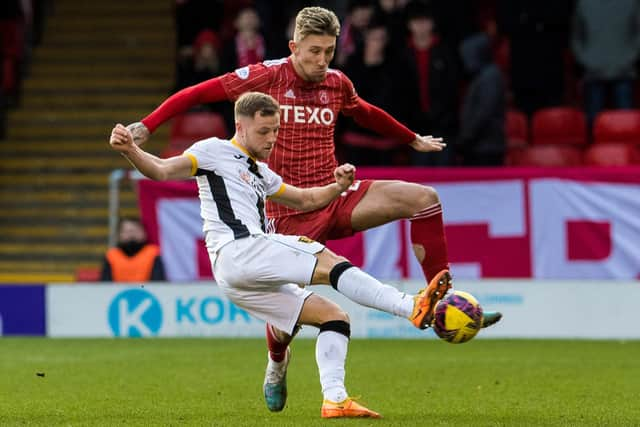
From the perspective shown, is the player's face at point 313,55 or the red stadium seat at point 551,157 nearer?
the player's face at point 313,55

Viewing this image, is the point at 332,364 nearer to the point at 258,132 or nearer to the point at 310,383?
the point at 258,132

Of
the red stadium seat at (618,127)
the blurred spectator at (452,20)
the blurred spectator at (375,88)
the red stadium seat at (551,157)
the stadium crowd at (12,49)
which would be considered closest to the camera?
Answer: the blurred spectator at (375,88)

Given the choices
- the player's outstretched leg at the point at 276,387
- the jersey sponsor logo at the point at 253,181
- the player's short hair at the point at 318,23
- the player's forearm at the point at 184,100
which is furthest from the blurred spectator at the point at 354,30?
the jersey sponsor logo at the point at 253,181

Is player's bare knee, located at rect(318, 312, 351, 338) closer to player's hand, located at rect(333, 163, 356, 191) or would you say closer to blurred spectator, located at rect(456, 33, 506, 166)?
player's hand, located at rect(333, 163, 356, 191)

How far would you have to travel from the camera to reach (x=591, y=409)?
7309 millimetres

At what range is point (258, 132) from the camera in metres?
6.75

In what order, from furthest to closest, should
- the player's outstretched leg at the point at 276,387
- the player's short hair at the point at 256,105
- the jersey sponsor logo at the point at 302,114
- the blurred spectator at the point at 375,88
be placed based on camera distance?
the blurred spectator at the point at 375,88
the jersey sponsor logo at the point at 302,114
the player's outstretched leg at the point at 276,387
the player's short hair at the point at 256,105

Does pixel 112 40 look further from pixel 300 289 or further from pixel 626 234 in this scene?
pixel 300 289

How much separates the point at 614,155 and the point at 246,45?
4.18 m

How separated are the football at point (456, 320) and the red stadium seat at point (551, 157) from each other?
26.8ft

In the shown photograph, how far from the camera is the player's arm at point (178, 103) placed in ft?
23.3

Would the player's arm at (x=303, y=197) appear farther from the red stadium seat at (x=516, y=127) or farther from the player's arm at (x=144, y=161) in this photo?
the red stadium seat at (x=516, y=127)

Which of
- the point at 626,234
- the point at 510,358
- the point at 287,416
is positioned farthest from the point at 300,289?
the point at 626,234

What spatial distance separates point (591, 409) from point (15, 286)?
7.41 m
